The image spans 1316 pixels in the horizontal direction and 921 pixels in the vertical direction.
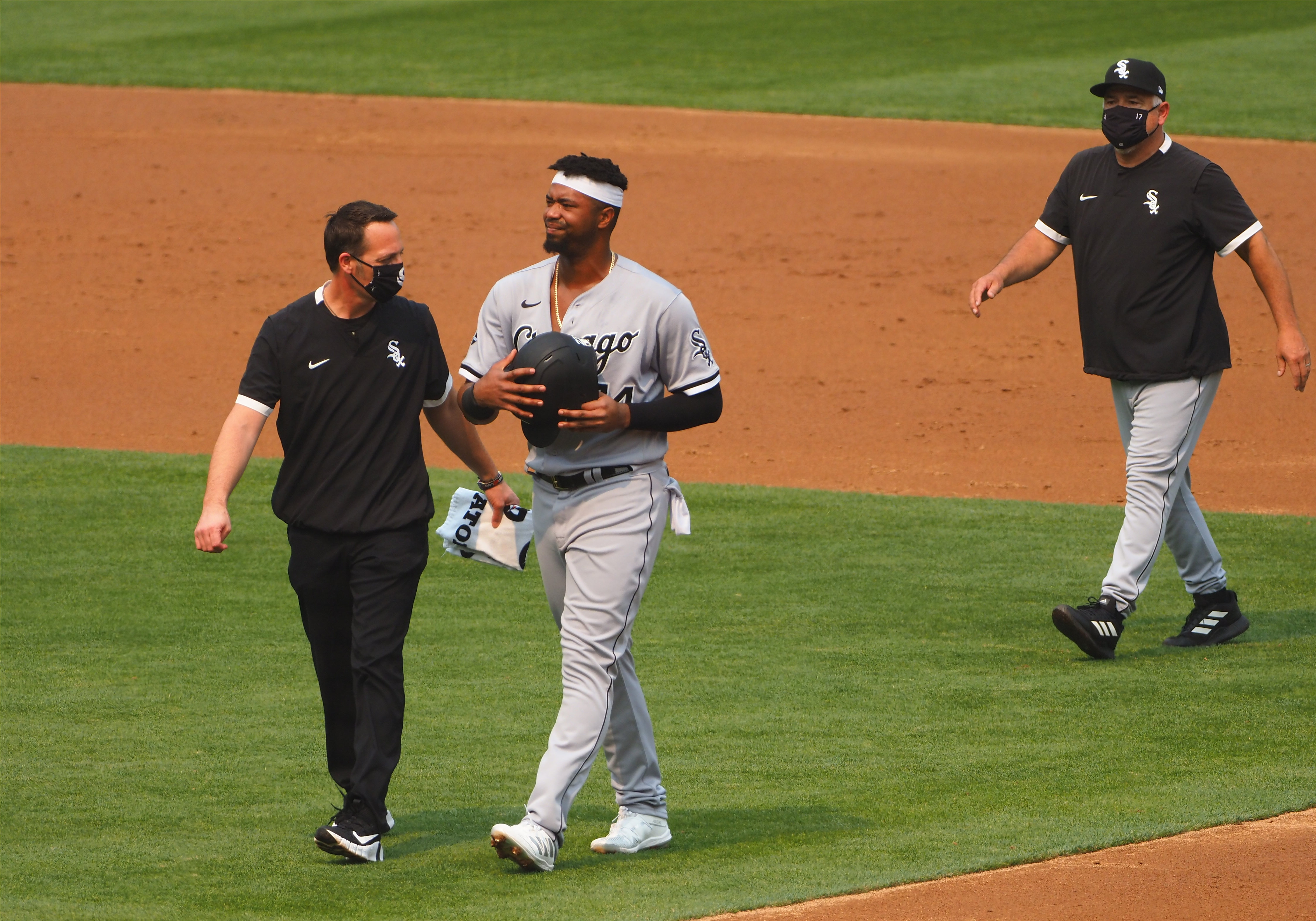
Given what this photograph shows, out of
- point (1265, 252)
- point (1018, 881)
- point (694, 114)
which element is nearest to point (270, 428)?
point (1265, 252)

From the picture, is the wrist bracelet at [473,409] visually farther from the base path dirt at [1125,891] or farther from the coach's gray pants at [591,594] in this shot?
the base path dirt at [1125,891]

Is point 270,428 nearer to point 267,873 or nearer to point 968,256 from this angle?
point 968,256

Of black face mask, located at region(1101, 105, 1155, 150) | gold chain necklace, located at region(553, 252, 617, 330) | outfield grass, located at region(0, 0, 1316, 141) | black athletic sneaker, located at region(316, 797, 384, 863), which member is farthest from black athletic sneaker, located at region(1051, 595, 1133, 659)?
outfield grass, located at region(0, 0, 1316, 141)

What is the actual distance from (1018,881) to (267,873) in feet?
6.74

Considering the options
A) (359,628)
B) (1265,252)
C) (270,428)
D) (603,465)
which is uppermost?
(1265,252)

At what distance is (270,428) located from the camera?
1387cm

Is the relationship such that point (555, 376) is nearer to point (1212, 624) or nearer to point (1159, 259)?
point (1159, 259)

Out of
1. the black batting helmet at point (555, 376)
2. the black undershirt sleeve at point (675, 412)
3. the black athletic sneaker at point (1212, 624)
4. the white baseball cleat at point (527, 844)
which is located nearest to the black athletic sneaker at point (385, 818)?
the white baseball cleat at point (527, 844)

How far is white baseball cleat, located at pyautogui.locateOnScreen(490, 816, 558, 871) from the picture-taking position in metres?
4.77

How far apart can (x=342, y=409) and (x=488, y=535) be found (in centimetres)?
61

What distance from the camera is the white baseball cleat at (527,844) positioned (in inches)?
188

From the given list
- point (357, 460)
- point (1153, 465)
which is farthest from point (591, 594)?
point (1153, 465)

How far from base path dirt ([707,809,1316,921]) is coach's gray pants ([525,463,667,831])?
613 mm

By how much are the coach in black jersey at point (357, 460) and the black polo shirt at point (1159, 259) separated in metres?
3.11
